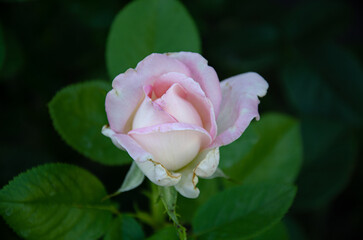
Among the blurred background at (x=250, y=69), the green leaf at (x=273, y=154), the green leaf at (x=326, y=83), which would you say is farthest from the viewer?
the green leaf at (x=326, y=83)

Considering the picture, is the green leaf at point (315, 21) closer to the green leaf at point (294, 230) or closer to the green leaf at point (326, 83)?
the green leaf at point (326, 83)

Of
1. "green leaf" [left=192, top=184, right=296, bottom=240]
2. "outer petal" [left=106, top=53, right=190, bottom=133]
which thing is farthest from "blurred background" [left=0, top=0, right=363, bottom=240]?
"outer petal" [left=106, top=53, right=190, bottom=133]

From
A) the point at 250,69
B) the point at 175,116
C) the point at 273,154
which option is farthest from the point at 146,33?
the point at 250,69

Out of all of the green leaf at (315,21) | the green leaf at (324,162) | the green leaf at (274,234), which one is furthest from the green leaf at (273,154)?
the green leaf at (315,21)

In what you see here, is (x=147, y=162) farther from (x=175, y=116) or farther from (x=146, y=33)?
(x=146, y=33)

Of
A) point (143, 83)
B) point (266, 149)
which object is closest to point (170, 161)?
point (143, 83)

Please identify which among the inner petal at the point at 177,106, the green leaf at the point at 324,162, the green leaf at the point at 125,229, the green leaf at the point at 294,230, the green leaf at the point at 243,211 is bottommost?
the green leaf at the point at 294,230

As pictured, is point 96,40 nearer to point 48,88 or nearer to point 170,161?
point 48,88
